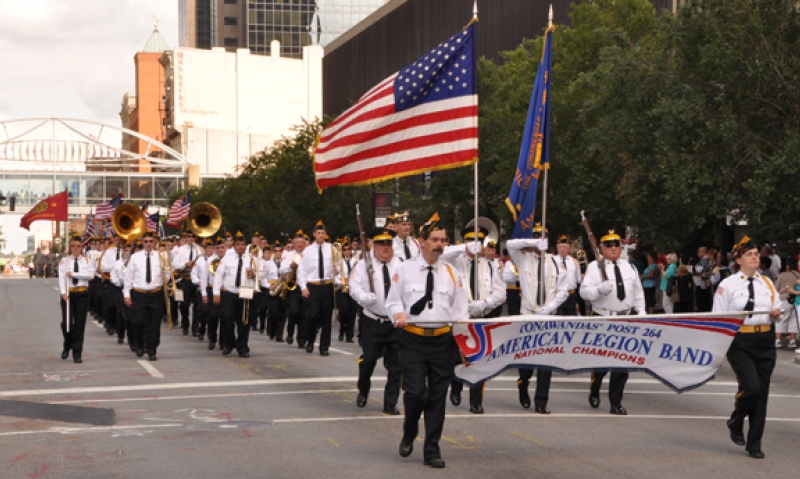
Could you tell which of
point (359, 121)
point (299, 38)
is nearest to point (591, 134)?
point (359, 121)

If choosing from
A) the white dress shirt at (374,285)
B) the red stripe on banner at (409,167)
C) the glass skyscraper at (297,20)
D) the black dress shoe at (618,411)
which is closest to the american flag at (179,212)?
the white dress shirt at (374,285)

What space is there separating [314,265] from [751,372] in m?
10.9

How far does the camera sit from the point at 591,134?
29594 mm

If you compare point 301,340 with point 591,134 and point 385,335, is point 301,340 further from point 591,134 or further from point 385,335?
point 591,134

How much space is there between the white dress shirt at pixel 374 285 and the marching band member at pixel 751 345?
12.7 feet

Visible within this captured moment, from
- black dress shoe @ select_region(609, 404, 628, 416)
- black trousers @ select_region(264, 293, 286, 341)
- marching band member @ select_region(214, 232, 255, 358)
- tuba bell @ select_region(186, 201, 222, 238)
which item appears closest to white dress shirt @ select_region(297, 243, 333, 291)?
marching band member @ select_region(214, 232, 255, 358)

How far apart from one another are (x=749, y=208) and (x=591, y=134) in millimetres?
5638

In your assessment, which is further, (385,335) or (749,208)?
(749,208)

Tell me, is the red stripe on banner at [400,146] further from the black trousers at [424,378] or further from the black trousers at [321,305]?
the black trousers at [321,305]

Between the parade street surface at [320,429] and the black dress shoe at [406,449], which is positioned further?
the black dress shoe at [406,449]

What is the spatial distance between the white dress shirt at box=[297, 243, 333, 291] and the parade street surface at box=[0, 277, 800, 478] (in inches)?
93.9

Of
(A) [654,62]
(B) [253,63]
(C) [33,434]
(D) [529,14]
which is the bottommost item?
(C) [33,434]

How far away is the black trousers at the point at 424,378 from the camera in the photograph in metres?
9.74

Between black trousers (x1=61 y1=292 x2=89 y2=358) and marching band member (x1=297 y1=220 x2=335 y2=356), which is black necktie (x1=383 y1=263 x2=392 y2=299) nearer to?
marching band member (x1=297 y1=220 x2=335 y2=356)
